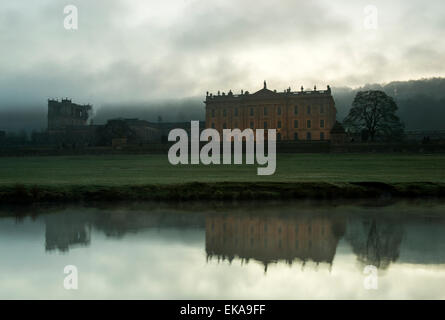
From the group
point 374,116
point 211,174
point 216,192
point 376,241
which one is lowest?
point 376,241

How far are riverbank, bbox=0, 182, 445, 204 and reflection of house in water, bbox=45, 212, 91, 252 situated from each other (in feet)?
8.97

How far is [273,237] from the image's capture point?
28.5ft

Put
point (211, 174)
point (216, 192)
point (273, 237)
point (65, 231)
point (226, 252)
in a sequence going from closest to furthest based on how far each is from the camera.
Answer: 1. point (226, 252)
2. point (273, 237)
3. point (65, 231)
4. point (216, 192)
5. point (211, 174)

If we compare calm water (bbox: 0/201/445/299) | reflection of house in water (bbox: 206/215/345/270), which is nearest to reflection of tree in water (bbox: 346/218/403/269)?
calm water (bbox: 0/201/445/299)

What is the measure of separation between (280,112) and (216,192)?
61.9 metres

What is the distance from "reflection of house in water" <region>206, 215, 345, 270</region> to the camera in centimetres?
745

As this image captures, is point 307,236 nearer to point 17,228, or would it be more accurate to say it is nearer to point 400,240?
point 400,240

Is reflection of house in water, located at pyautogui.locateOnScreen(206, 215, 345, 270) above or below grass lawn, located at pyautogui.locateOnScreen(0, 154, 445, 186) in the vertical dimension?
below
